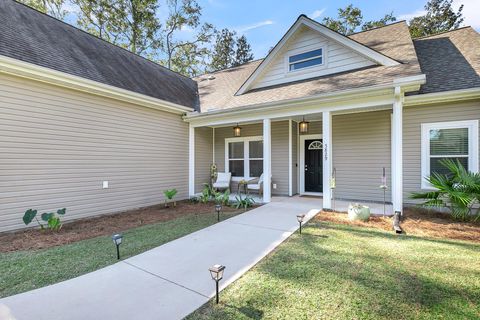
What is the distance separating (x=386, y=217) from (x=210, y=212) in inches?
174

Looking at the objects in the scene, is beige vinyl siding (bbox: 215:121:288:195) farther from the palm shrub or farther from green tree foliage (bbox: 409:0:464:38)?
green tree foliage (bbox: 409:0:464:38)

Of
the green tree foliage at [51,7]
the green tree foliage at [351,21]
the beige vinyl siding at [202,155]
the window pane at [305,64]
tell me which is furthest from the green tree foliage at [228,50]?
the window pane at [305,64]

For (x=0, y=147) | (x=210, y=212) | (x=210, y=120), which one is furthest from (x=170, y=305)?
(x=210, y=120)

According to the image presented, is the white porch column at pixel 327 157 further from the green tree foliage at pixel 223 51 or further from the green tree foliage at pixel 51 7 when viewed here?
the green tree foliage at pixel 51 7

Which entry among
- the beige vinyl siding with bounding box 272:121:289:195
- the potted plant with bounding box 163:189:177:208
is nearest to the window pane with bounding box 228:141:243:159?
the beige vinyl siding with bounding box 272:121:289:195

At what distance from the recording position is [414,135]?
6770mm

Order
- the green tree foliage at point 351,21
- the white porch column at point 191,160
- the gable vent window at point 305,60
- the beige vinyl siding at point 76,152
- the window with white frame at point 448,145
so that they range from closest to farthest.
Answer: the beige vinyl siding at point 76,152, the window with white frame at point 448,145, the gable vent window at point 305,60, the white porch column at point 191,160, the green tree foliage at point 351,21

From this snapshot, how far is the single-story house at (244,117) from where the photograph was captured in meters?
5.33

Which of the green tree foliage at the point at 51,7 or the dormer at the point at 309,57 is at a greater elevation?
the green tree foliage at the point at 51,7

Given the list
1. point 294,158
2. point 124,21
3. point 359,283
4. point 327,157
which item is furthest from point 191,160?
point 124,21

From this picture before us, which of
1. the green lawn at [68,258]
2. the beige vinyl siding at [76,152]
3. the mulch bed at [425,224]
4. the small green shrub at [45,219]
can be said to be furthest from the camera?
the beige vinyl siding at [76,152]

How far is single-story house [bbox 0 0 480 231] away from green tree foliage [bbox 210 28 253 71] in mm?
14446

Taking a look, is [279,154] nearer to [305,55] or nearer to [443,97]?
[305,55]

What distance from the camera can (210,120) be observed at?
8.66m
